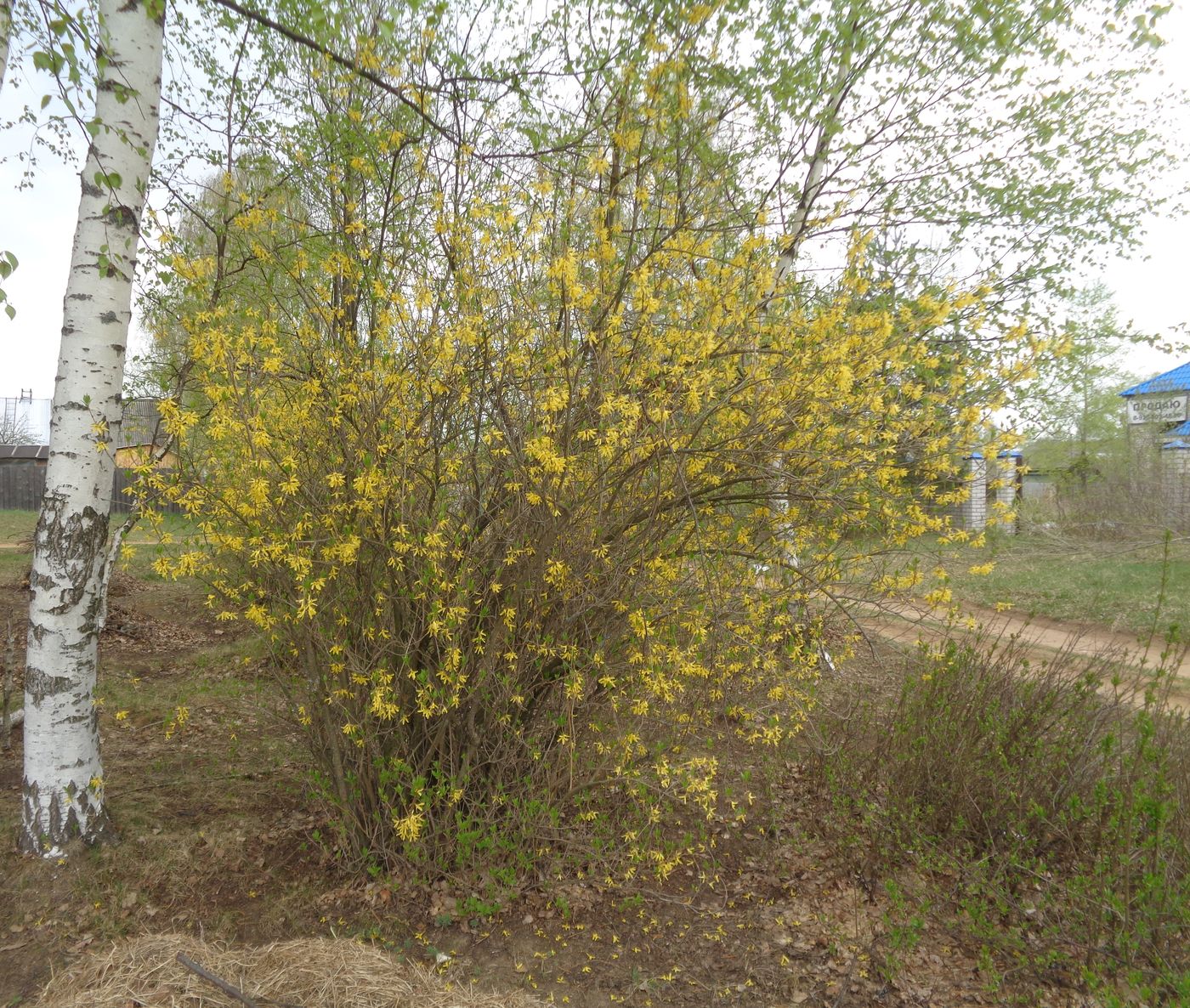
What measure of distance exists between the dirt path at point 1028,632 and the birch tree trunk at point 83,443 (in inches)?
125

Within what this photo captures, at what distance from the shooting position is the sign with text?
46.4 feet

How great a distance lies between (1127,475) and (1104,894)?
12.3 m

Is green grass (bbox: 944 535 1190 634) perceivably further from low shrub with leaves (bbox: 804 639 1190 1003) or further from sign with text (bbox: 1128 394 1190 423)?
sign with text (bbox: 1128 394 1190 423)

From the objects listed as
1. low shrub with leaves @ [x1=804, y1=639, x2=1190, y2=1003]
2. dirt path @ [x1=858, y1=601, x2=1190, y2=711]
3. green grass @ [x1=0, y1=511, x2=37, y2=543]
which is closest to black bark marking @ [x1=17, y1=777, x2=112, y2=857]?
low shrub with leaves @ [x1=804, y1=639, x2=1190, y2=1003]

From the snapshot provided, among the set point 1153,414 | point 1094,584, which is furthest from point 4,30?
point 1153,414

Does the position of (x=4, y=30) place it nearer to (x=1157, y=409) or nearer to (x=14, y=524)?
(x=1157, y=409)

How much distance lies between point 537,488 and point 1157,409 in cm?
1615

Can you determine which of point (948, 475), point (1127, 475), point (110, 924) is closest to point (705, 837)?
point (948, 475)

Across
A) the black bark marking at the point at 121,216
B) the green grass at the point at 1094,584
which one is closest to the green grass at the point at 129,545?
the black bark marking at the point at 121,216

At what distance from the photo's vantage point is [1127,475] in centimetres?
1253

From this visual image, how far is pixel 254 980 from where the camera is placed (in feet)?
7.52

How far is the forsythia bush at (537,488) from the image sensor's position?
286 centimetres

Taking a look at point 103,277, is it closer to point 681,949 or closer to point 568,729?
point 568,729

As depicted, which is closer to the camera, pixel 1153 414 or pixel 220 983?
pixel 220 983
